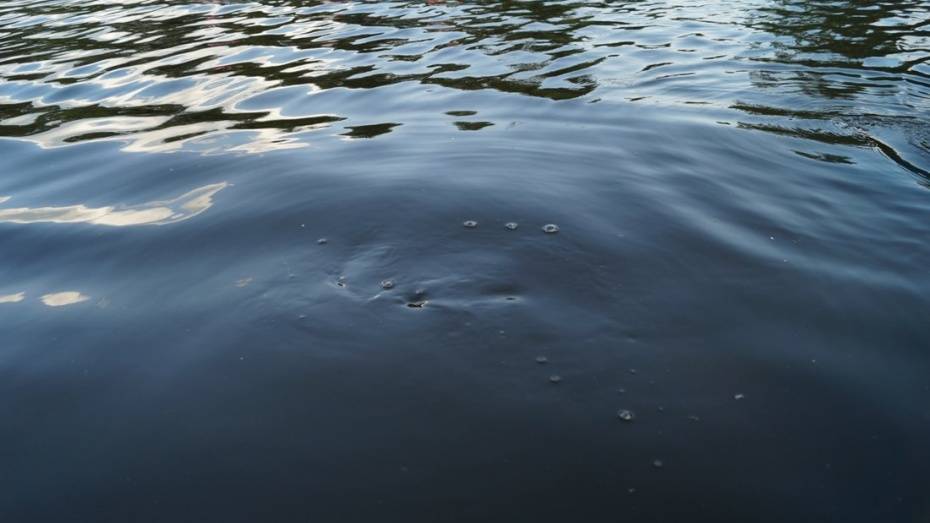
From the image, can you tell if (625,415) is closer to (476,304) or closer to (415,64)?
(476,304)

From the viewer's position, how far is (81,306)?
3.76m

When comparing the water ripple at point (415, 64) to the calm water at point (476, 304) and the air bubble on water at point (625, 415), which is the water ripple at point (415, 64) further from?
the air bubble on water at point (625, 415)

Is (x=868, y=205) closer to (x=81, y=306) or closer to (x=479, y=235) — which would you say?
(x=479, y=235)

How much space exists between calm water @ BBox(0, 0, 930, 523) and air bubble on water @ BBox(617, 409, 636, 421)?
28 millimetres

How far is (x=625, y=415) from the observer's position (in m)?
2.85

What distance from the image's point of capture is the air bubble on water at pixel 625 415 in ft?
9.29

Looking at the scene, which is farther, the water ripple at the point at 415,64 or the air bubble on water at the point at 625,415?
the water ripple at the point at 415,64

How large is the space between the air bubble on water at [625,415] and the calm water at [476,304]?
0.03 meters

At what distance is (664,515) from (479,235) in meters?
1.97

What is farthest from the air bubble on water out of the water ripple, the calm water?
the water ripple

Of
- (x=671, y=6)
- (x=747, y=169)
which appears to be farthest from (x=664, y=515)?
(x=671, y=6)

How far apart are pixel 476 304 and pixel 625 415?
36.0 inches

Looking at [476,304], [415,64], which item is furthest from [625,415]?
[415,64]

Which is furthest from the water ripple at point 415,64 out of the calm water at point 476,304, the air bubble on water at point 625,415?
the air bubble on water at point 625,415
